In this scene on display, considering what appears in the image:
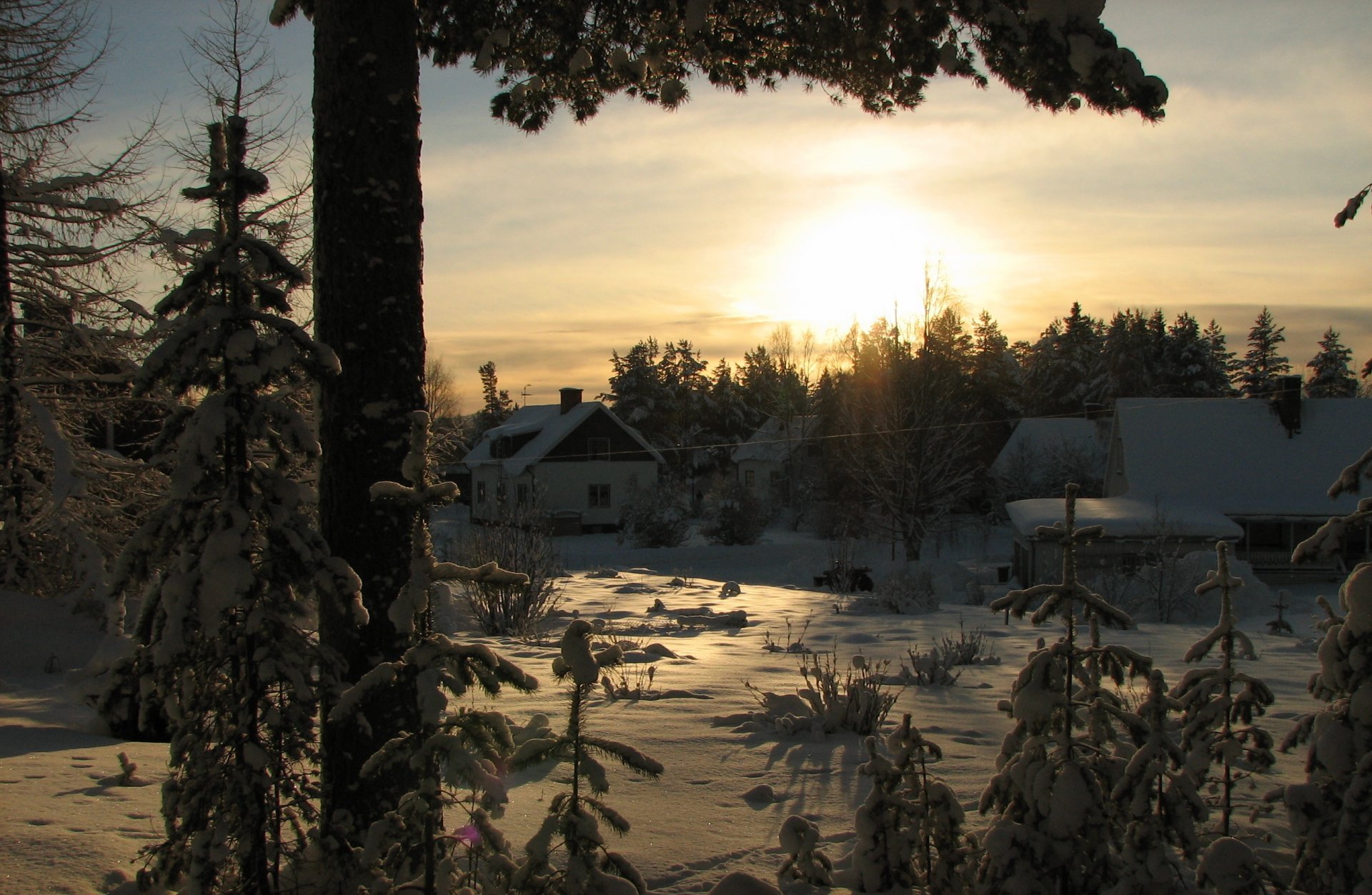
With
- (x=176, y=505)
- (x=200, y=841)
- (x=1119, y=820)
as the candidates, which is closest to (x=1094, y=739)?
(x=1119, y=820)

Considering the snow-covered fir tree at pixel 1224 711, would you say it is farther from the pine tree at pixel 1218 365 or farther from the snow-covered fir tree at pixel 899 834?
the pine tree at pixel 1218 365

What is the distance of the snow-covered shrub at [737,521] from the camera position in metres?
34.8

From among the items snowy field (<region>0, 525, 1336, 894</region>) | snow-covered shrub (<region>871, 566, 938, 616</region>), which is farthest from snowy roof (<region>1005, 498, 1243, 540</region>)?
snowy field (<region>0, 525, 1336, 894</region>)

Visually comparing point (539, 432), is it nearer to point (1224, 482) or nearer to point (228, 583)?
point (1224, 482)

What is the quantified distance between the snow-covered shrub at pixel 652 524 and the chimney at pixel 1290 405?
69.1ft

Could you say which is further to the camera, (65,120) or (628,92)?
(65,120)

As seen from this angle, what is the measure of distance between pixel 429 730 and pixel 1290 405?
1325 inches

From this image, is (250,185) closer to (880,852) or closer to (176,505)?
(176,505)

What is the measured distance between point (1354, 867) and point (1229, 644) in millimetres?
969

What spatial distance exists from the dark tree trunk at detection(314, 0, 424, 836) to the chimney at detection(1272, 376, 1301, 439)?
32392mm

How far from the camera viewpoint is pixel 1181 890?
338 centimetres

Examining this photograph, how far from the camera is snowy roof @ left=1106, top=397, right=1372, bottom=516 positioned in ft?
88.0

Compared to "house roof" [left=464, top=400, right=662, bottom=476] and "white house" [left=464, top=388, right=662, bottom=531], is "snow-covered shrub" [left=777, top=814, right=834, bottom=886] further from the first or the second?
"house roof" [left=464, top=400, right=662, bottom=476]

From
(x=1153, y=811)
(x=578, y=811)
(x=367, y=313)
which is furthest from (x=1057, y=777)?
(x=367, y=313)
